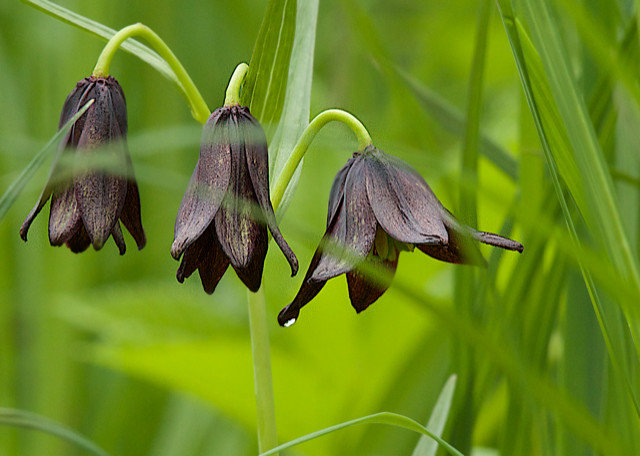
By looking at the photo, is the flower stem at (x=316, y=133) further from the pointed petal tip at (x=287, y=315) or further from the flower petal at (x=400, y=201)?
the pointed petal tip at (x=287, y=315)

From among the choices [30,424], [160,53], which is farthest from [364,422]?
[160,53]

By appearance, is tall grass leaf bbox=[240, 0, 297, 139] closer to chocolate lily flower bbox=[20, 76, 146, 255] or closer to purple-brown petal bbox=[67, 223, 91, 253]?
chocolate lily flower bbox=[20, 76, 146, 255]

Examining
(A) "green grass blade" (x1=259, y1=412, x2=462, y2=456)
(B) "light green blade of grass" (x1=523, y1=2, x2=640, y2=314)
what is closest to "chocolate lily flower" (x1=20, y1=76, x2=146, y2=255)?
(A) "green grass blade" (x1=259, y1=412, x2=462, y2=456)

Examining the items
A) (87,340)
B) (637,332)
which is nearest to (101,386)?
(87,340)

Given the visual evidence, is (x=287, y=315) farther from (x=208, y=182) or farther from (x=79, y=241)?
(x=79, y=241)

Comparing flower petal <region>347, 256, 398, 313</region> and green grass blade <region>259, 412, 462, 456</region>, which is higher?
flower petal <region>347, 256, 398, 313</region>
